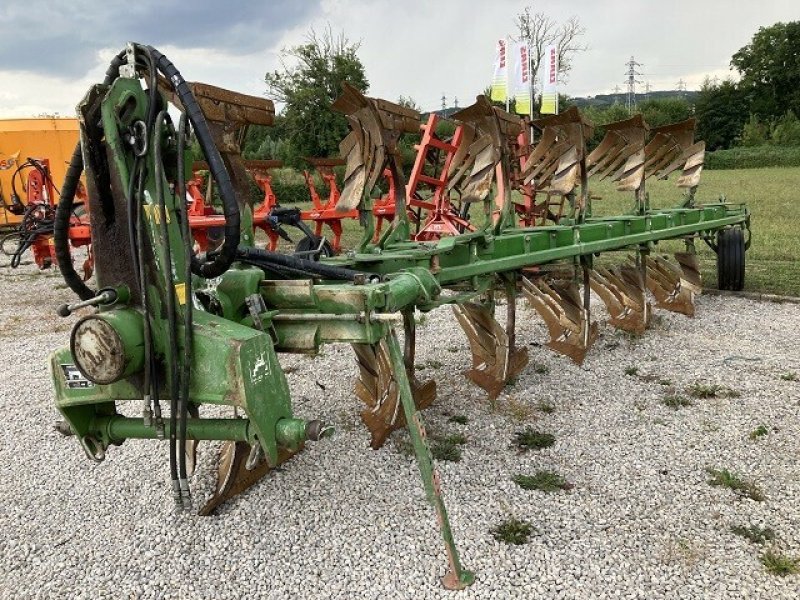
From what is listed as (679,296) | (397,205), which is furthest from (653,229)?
(397,205)

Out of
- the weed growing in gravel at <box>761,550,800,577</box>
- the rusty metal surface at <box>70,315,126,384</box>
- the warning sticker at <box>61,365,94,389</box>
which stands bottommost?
the weed growing in gravel at <box>761,550,800,577</box>

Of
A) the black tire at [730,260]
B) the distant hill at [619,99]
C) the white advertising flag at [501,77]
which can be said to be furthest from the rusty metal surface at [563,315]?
the distant hill at [619,99]

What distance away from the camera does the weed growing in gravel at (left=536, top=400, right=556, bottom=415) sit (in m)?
4.30

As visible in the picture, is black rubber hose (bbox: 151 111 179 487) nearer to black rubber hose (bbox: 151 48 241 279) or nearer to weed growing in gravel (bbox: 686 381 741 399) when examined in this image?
black rubber hose (bbox: 151 48 241 279)

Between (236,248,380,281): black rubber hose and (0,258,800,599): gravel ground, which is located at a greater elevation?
(236,248,380,281): black rubber hose

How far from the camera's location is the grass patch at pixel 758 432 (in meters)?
3.77

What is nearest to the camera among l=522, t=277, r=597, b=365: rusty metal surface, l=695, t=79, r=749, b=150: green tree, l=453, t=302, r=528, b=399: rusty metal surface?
l=453, t=302, r=528, b=399: rusty metal surface

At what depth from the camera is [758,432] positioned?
3.81m

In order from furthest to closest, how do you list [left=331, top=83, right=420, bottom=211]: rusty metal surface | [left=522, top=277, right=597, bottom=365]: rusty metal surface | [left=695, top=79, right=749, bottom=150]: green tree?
[left=695, top=79, right=749, bottom=150]: green tree, [left=522, top=277, right=597, bottom=365]: rusty metal surface, [left=331, top=83, right=420, bottom=211]: rusty metal surface

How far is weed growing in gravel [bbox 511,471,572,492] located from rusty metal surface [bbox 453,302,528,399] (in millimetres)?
1176

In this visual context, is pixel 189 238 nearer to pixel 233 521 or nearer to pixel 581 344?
pixel 233 521

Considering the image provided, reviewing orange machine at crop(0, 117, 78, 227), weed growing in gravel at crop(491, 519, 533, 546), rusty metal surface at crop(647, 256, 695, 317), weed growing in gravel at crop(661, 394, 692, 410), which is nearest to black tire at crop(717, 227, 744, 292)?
rusty metal surface at crop(647, 256, 695, 317)

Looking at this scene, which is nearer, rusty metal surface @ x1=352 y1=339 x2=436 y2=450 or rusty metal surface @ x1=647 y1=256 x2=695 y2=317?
rusty metal surface @ x1=352 y1=339 x2=436 y2=450

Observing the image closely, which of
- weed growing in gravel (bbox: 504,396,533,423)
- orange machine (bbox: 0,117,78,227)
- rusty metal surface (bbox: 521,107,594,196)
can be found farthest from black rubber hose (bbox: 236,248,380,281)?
orange machine (bbox: 0,117,78,227)
